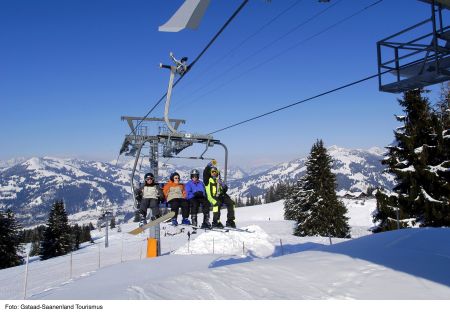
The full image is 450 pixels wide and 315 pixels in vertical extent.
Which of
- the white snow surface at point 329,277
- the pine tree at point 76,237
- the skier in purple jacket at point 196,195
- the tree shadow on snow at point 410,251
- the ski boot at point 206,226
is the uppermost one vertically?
the skier in purple jacket at point 196,195

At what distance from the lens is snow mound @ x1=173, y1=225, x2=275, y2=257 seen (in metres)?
30.0

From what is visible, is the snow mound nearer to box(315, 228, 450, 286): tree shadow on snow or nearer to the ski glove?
box(315, 228, 450, 286): tree shadow on snow

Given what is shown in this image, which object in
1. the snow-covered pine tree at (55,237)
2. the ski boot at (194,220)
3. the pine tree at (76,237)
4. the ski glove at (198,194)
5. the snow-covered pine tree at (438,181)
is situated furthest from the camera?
the pine tree at (76,237)

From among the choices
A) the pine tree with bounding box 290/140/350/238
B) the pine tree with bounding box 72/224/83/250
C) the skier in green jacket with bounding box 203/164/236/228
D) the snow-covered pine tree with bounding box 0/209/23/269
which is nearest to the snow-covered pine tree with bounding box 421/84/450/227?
the skier in green jacket with bounding box 203/164/236/228

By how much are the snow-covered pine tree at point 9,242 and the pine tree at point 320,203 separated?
127 ft

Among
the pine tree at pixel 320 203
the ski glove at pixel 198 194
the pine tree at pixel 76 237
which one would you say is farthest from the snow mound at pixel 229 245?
the pine tree at pixel 76 237

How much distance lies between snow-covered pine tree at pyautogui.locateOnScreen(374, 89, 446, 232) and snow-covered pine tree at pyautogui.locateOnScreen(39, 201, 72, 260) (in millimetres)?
48786

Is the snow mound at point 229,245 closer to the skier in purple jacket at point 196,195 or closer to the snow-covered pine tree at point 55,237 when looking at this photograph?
the skier in purple jacket at point 196,195

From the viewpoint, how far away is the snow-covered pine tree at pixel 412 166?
22.3 m

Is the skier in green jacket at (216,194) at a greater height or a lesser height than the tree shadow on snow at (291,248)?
greater

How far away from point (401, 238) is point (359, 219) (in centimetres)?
7393

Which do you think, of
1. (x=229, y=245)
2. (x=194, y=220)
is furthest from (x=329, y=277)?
(x=229, y=245)

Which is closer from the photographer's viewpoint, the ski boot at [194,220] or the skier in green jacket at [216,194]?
the skier in green jacket at [216,194]
